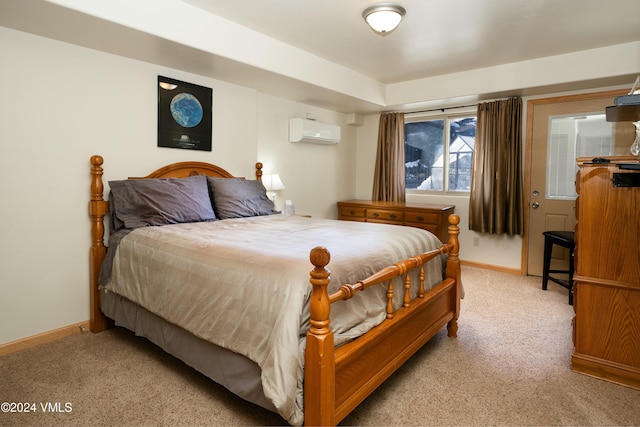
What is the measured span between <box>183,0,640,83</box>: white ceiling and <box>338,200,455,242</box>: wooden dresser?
5.16ft

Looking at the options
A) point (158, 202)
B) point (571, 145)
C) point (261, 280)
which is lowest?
point (261, 280)

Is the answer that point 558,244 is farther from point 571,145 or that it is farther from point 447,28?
point 447,28

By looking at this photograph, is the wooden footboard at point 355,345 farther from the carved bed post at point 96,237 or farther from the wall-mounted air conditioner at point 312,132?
A: the wall-mounted air conditioner at point 312,132

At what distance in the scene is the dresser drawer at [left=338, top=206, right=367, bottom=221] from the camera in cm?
478

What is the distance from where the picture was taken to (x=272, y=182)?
12.9 ft

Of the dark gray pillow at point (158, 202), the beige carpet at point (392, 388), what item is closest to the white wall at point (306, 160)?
the dark gray pillow at point (158, 202)

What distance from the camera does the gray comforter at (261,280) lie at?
1403 millimetres

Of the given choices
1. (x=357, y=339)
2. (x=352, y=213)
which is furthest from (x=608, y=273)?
(x=352, y=213)

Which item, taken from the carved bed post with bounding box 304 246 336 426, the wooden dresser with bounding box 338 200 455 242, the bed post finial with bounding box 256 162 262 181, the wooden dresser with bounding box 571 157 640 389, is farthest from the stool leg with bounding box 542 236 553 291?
the carved bed post with bounding box 304 246 336 426

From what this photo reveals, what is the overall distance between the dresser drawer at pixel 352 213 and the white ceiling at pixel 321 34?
150 cm

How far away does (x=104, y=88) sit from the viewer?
2713 mm

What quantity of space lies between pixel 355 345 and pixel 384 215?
121 inches

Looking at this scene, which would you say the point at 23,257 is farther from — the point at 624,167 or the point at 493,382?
the point at 624,167

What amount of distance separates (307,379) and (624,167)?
1.83m
